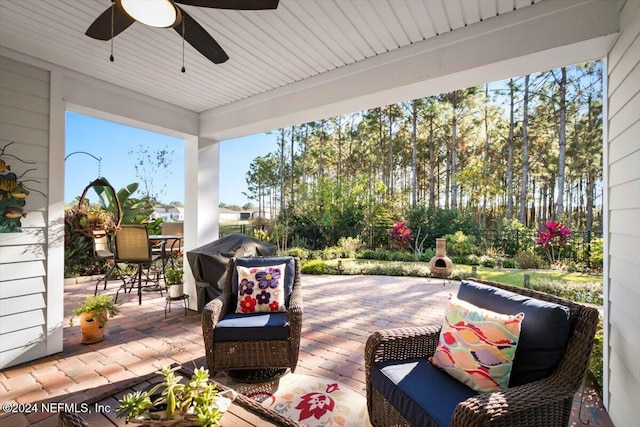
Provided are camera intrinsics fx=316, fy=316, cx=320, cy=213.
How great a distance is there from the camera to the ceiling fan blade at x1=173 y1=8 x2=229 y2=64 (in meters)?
1.88

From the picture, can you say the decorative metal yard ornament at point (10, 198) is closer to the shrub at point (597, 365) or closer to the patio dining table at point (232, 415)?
the patio dining table at point (232, 415)

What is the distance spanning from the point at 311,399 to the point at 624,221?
237cm

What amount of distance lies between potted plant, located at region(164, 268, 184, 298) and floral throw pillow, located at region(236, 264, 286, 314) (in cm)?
177

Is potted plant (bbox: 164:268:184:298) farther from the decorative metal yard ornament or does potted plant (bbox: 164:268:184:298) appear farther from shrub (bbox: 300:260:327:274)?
shrub (bbox: 300:260:327:274)

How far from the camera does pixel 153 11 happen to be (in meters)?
1.70

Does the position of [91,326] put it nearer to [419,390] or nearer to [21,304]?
[21,304]

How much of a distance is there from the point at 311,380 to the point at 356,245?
7.81 m

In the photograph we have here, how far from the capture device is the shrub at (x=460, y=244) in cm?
893

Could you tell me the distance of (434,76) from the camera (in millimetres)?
2688

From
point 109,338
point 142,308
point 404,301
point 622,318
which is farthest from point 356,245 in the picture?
point 622,318

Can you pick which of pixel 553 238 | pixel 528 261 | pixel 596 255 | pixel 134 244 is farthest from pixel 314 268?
pixel 596 255

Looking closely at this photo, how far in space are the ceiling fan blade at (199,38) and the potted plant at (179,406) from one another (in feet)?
6.19

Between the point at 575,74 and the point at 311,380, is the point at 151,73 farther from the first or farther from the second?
the point at 575,74

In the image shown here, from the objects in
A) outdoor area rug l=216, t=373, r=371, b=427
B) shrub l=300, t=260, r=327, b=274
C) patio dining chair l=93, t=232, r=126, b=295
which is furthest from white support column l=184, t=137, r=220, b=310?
shrub l=300, t=260, r=327, b=274
